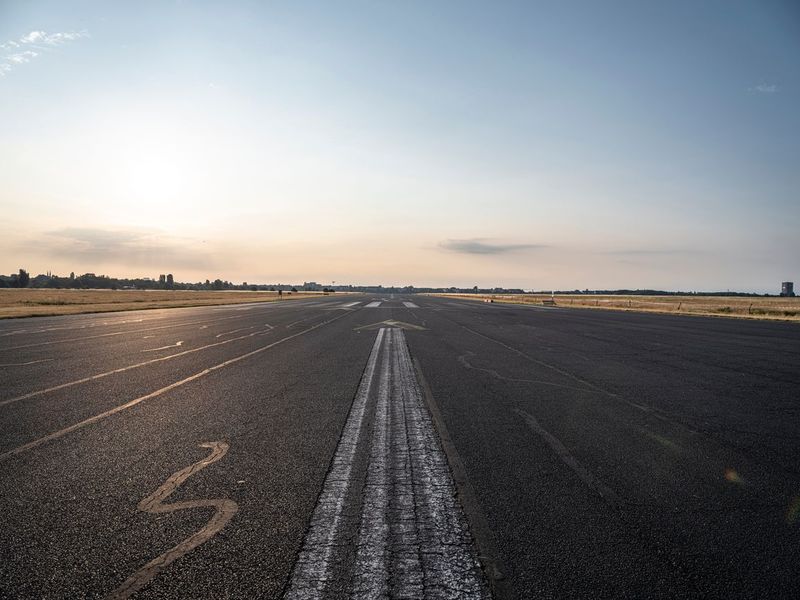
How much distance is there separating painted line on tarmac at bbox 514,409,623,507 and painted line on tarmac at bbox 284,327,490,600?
1.25 metres

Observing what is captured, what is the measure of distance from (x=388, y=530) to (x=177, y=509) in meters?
1.68

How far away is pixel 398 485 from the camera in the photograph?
164 inches

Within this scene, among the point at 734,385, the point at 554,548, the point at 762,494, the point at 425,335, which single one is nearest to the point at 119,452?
the point at 554,548

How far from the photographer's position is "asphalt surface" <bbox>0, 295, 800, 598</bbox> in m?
2.83

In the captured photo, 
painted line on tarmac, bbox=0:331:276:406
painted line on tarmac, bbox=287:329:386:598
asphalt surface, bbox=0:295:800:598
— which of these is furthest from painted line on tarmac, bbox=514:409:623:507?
painted line on tarmac, bbox=0:331:276:406

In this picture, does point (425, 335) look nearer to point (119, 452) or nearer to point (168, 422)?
point (168, 422)

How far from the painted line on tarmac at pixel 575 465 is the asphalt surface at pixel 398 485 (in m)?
0.03

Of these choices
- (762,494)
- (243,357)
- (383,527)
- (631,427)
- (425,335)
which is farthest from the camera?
(425,335)

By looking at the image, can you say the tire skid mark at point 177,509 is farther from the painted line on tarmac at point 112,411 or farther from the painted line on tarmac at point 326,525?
the painted line on tarmac at point 112,411

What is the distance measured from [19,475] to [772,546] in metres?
A: 6.20

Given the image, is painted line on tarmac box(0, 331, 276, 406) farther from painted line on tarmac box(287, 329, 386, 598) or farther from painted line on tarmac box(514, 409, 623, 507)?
painted line on tarmac box(514, 409, 623, 507)

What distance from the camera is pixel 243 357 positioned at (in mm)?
12547

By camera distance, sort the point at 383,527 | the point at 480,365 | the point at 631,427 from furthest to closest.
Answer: the point at 480,365 < the point at 631,427 < the point at 383,527

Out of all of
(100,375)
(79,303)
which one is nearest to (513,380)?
(100,375)
